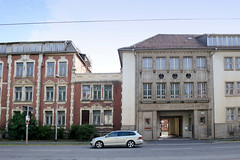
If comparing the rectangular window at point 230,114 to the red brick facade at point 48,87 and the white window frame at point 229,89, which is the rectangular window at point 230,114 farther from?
the red brick facade at point 48,87

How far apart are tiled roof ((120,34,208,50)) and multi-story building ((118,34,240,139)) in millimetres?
118

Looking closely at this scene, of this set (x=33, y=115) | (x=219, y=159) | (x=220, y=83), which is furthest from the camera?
(x=33, y=115)

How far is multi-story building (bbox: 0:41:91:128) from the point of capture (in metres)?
33.5

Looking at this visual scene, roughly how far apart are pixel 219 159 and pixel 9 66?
93.6ft

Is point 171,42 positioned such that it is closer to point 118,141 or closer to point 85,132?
point 85,132

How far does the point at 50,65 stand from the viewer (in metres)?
34.4

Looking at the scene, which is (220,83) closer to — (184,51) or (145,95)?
(184,51)

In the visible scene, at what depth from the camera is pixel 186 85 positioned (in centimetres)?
3169

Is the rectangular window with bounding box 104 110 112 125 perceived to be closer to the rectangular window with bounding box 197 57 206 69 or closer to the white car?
the white car

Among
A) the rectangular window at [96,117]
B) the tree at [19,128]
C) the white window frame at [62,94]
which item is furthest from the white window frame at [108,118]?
the tree at [19,128]

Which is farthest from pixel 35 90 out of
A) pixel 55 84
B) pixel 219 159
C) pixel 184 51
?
pixel 219 159

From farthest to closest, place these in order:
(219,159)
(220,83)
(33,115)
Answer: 1. (33,115)
2. (220,83)
3. (219,159)

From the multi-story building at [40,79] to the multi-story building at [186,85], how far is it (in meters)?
6.93

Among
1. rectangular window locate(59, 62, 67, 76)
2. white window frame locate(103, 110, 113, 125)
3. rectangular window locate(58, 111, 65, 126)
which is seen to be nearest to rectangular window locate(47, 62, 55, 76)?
rectangular window locate(59, 62, 67, 76)
